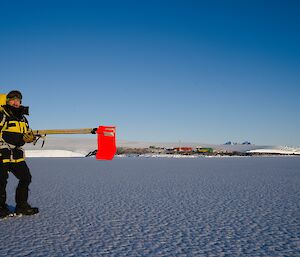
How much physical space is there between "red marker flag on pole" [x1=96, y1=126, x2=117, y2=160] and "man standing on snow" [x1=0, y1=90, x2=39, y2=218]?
3.15 feet

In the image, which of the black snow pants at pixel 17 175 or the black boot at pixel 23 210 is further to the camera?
the black boot at pixel 23 210

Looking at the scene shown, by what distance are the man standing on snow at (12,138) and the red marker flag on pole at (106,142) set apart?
962 mm

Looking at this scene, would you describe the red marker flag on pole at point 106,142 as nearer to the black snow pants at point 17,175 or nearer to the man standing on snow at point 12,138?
the man standing on snow at point 12,138

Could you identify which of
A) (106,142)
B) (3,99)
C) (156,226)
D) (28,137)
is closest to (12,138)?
(28,137)

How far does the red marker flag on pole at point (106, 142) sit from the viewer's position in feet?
16.9

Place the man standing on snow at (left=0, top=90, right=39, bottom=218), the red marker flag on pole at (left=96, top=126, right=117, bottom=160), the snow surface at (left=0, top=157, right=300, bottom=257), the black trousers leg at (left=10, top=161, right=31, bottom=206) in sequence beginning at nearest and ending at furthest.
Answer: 1. the snow surface at (left=0, top=157, right=300, bottom=257)
2. the man standing on snow at (left=0, top=90, right=39, bottom=218)
3. the red marker flag on pole at (left=96, top=126, right=117, bottom=160)
4. the black trousers leg at (left=10, top=161, right=31, bottom=206)

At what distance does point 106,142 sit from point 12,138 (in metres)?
1.32

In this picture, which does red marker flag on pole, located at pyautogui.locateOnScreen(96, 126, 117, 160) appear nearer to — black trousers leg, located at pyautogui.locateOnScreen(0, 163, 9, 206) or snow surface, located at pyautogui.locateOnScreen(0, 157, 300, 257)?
snow surface, located at pyautogui.locateOnScreen(0, 157, 300, 257)

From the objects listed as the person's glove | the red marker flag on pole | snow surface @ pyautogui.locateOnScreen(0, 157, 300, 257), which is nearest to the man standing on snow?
the person's glove

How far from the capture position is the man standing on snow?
16.5 ft

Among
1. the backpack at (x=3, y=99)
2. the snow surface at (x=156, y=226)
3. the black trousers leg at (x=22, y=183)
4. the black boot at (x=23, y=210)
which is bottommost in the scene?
the snow surface at (x=156, y=226)

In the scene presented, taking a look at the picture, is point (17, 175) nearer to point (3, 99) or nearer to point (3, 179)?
point (3, 179)

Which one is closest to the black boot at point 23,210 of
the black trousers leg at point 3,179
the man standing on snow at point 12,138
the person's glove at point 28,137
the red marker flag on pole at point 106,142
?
the man standing on snow at point 12,138

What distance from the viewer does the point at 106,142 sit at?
5.21 metres
